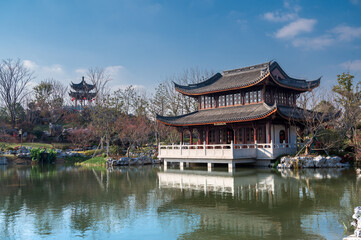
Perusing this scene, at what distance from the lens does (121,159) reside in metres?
26.7

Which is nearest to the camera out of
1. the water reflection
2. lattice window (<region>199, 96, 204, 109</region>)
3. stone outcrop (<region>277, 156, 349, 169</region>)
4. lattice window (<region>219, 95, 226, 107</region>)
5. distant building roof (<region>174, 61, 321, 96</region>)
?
the water reflection

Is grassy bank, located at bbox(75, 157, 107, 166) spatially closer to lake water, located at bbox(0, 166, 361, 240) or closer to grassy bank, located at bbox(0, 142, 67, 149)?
grassy bank, located at bbox(0, 142, 67, 149)

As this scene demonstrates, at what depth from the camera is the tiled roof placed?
817 inches

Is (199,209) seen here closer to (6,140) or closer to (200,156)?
(200,156)

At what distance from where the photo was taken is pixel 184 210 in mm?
8977

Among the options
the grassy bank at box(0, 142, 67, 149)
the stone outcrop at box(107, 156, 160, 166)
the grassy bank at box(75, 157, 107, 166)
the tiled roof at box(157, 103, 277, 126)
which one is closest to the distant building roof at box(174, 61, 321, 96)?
the tiled roof at box(157, 103, 277, 126)

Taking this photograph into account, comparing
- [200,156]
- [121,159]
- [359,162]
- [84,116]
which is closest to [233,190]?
[200,156]

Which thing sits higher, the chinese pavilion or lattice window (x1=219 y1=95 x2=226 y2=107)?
the chinese pavilion

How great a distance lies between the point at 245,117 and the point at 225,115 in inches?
87.2

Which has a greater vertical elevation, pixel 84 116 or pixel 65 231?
pixel 84 116

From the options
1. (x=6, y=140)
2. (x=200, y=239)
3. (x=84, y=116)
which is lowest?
(x=200, y=239)

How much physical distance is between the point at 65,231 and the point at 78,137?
3012 centimetres

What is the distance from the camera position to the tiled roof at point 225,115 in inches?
817

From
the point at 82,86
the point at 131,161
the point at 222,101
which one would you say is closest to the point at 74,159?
the point at 131,161
